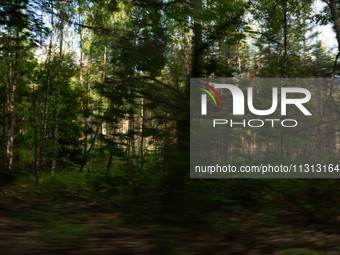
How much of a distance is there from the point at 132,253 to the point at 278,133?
3954mm

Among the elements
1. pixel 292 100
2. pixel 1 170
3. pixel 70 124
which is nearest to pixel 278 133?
pixel 292 100

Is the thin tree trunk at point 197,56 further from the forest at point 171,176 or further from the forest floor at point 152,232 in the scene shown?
the forest floor at point 152,232

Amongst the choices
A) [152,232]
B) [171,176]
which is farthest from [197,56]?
[152,232]

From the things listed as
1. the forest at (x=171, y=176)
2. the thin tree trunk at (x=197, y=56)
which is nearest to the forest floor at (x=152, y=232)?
the forest at (x=171, y=176)

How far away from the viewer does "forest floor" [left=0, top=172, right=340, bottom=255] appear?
3.18 metres

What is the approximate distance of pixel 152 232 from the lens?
3.35 metres

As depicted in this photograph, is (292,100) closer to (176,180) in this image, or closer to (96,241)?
(176,180)

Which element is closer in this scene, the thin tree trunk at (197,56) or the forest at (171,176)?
the forest at (171,176)

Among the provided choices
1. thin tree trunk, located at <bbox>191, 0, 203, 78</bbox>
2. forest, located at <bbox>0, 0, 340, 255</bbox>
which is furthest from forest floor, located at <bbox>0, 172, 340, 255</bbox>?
thin tree trunk, located at <bbox>191, 0, 203, 78</bbox>

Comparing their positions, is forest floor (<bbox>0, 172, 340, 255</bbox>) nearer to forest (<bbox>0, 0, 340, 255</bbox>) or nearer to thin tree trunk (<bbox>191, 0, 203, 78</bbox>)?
forest (<bbox>0, 0, 340, 255</bbox>)

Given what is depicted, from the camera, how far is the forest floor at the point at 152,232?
3184mm

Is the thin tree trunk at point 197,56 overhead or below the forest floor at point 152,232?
overhead

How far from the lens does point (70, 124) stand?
50.6 ft

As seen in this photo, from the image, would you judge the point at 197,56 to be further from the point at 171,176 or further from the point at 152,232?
the point at 152,232
